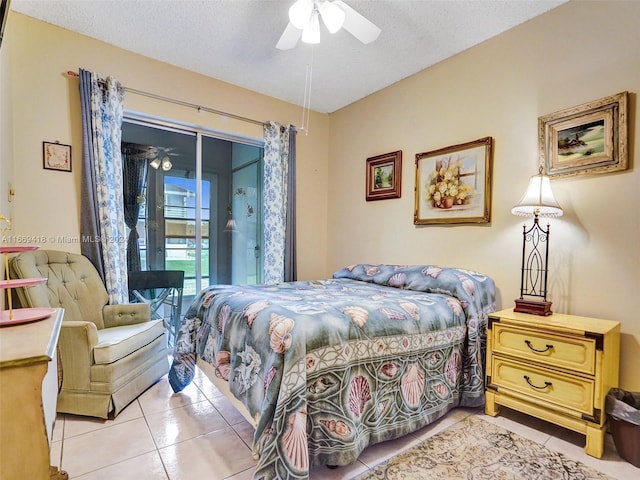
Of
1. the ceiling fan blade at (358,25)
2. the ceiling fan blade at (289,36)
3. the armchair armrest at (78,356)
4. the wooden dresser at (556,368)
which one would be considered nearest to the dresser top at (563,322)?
the wooden dresser at (556,368)

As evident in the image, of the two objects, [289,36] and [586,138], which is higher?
[289,36]

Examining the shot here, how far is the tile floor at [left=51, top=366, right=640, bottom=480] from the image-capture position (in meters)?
1.59

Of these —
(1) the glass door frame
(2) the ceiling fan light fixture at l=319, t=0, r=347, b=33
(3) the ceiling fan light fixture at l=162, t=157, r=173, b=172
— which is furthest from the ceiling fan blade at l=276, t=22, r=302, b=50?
(3) the ceiling fan light fixture at l=162, t=157, r=173, b=172

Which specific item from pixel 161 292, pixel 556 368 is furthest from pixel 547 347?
pixel 161 292

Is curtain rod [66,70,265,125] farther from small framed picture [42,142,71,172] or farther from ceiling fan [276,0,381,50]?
ceiling fan [276,0,381,50]

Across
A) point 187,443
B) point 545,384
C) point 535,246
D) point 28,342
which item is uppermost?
point 535,246

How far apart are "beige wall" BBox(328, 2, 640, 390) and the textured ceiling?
21 centimetres

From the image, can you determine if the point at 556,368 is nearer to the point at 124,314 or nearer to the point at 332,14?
the point at 332,14

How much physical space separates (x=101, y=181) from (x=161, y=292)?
129 centimetres

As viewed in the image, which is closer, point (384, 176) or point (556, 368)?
point (556, 368)

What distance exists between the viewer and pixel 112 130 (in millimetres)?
2750

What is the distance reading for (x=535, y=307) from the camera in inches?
81.3

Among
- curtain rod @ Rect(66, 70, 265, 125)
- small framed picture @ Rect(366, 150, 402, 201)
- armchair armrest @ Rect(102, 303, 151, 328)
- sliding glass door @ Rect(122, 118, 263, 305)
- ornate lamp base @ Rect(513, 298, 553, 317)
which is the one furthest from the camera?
small framed picture @ Rect(366, 150, 402, 201)

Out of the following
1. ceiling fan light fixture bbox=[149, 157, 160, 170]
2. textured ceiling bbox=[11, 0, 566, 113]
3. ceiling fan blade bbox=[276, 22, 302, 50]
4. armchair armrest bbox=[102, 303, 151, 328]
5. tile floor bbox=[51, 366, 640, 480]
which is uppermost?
textured ceiling bbox=[11, 0, 566, 113]
